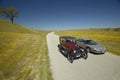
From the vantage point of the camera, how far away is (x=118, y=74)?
27.7 feet

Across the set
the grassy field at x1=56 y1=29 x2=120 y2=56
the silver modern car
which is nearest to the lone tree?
the grassy field at x1=56 y1=29 x2=120 y2=56

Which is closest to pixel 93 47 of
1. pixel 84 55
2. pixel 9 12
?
pixel 84 55

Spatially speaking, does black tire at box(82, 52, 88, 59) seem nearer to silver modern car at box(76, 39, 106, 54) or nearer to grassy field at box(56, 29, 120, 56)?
silver modern car at box(76, 39, 106, 54)

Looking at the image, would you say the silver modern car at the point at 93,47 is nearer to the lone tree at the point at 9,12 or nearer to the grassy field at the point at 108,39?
the grassy field at the point at 108,39

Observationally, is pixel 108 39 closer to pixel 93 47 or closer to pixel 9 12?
pixel 93 47

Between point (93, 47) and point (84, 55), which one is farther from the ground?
point (93, 47)

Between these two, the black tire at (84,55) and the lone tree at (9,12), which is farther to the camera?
the lone tree at (9,12)

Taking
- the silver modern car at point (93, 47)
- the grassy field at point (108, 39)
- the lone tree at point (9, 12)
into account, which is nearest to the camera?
the silver modern car at point (93, 47)

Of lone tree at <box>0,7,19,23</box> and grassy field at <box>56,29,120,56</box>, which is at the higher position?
lone tree at <box>0,7,19,23</box>

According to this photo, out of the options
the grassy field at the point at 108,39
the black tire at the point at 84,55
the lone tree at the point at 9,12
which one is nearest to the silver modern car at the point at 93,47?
the grassy field at the point at 108,39

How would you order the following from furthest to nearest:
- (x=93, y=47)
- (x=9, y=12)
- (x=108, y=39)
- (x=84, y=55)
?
(x=9, y=12) → (x=108, y=39) → (x=93, y=47) → (x=84, y=55)

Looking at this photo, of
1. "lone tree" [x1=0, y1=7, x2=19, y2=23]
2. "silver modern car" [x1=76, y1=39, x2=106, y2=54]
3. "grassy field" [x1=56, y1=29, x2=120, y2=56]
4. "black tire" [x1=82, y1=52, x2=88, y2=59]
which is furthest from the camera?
"lone tree" [x1=0, y1=7, x2=19, y2=23]

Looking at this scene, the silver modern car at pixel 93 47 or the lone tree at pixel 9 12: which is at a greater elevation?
the lone tree at pixel 9 12

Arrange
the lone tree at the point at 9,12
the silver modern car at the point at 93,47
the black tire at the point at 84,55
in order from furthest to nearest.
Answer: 1. the lone tree at the point at 9,12
2. the silver modern car at the point at 93,47
3. the black tire at the point at 84,55
